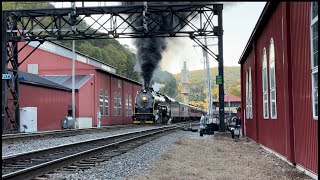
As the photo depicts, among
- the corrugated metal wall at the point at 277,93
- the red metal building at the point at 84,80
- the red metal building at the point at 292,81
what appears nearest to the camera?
the red metal building at the point at 292,81

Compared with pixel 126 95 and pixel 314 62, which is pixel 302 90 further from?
pixel 126 95

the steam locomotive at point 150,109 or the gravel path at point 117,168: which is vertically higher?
the steam locomotive at point 150,109

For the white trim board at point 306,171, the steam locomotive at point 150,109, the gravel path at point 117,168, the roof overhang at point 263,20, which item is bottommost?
the gravel path at point 117,168

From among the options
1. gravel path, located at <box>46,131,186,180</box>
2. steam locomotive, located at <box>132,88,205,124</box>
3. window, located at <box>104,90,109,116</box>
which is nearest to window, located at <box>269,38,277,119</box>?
gravel path, located at <box>46,131,186,180</box>

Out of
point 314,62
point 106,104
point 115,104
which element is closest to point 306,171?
point 314,62

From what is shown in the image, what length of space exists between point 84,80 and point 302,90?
127 ft

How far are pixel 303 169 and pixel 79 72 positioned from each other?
41304mm

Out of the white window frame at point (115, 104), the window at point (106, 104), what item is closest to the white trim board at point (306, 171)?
the window at point (106, 104)

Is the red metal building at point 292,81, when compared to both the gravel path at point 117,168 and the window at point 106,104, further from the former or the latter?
the window at point 106,104

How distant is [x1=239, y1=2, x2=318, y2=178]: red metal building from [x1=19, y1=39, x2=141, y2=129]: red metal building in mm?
29904

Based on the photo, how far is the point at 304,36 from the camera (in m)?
8.91

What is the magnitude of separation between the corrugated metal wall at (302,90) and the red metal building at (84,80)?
111 ft

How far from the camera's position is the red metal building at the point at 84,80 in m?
45.2

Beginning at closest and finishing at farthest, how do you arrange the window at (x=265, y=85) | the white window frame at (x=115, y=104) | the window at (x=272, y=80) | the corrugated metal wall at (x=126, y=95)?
the window at (x=272, y=80)
the window at (x=265, y=85)
the white window frame at (x=115, y=104)
the corrugated metal wall at (x=126, y=95)
